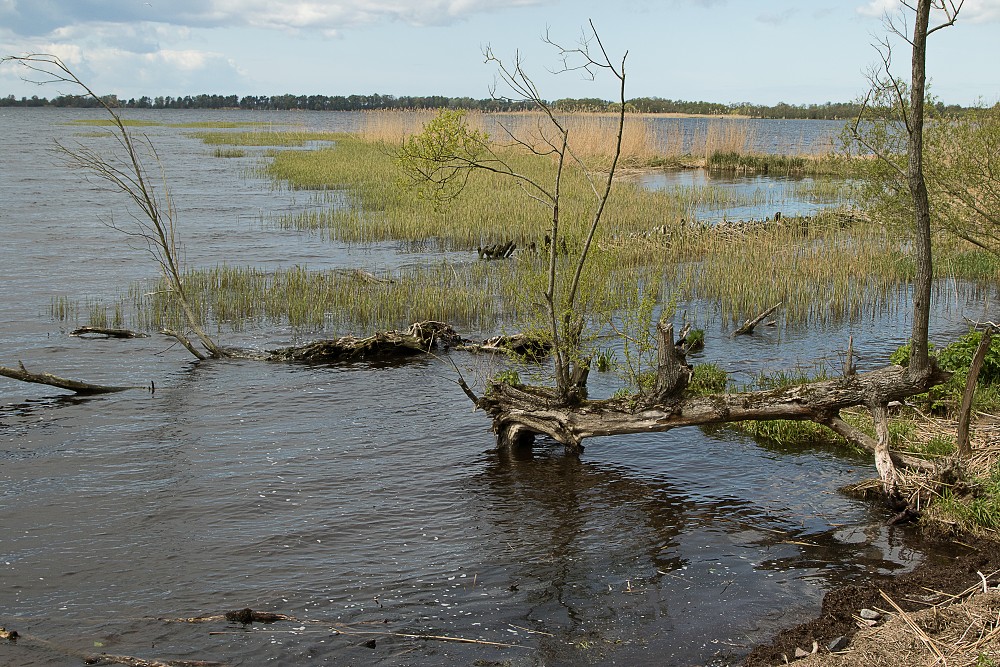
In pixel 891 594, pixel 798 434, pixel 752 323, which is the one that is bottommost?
pixel 891 594

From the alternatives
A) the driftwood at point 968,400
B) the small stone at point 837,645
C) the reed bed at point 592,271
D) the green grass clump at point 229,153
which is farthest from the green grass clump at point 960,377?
the green grass clump at point 229,153

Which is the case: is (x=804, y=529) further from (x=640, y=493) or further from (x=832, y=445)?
(x=832, y=445)

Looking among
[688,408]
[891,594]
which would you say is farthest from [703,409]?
[891,594]

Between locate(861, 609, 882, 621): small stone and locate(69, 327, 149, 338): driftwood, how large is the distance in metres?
11.8

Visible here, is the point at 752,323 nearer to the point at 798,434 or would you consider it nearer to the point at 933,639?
the point at 798,434

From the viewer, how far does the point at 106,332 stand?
13766 mm

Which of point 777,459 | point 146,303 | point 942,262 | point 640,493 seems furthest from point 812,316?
point 146,303

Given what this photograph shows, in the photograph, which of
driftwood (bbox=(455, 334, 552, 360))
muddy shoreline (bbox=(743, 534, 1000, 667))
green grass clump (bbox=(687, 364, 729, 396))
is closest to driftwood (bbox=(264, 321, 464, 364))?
driftwood (bbox=(455, 334, 552, 360))

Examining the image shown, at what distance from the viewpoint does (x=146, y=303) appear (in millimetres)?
16141

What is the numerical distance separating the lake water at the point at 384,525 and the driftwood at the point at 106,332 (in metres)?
0.48

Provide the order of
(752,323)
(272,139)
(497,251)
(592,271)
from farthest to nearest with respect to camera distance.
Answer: (272,139) → (497,251) → (752,323) → (592,271)

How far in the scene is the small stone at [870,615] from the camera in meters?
5.43

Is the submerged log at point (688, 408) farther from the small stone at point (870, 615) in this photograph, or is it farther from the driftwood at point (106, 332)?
the driftwood at point (106, 332)

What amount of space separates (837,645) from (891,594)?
38.3 inches
